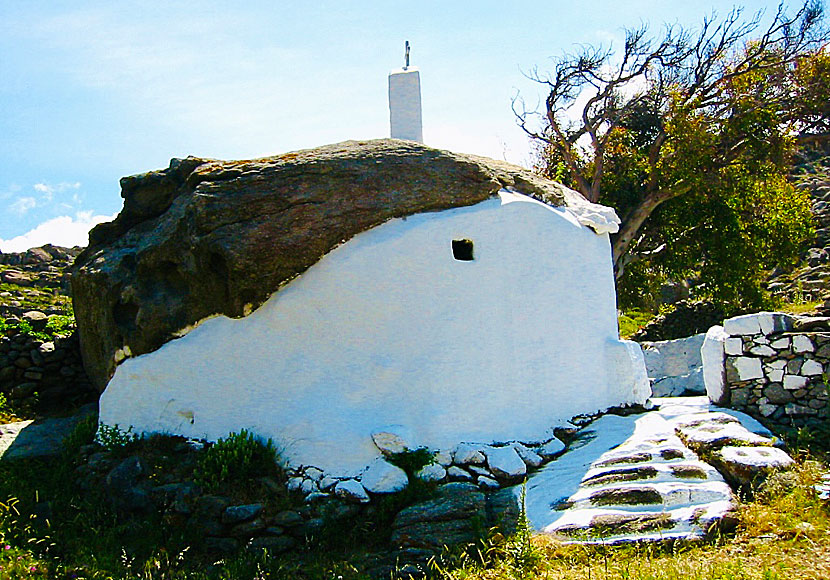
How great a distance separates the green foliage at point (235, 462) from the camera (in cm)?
765

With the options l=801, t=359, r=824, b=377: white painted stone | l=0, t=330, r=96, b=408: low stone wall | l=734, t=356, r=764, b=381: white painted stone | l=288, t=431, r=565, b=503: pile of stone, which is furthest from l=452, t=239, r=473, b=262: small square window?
l=0, t=330, r=96, b=408: low stone wall

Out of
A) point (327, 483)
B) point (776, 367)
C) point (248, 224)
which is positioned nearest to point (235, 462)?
point (327, 483)

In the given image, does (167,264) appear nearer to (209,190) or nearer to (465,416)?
(209,190)

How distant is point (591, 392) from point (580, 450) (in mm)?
1212

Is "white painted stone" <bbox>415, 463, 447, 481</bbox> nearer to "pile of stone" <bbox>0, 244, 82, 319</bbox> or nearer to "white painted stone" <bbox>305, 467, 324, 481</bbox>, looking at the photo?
"white painted stone" <bbox>305, 467, 324, 481</bbox>

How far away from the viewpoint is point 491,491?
771 centimetres

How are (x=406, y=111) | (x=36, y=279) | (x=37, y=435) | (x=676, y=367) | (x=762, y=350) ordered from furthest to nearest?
(x=36, y=279) → (x=676, y=367) → (x=406, y=111) → (x=37, y=435) → (x=762, y=350)

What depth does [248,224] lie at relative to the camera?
8.33 metres

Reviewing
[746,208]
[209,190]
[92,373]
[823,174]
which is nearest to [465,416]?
[209,190]

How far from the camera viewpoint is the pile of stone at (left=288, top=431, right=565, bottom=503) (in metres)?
7.56

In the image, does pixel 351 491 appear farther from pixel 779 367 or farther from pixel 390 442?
→ pixel 779 367

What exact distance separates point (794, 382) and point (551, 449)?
3.10 metres

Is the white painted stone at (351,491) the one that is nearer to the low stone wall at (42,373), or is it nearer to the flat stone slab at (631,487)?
the flat stone slab at (631,487)

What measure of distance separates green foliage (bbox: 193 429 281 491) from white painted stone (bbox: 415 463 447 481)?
161cm
